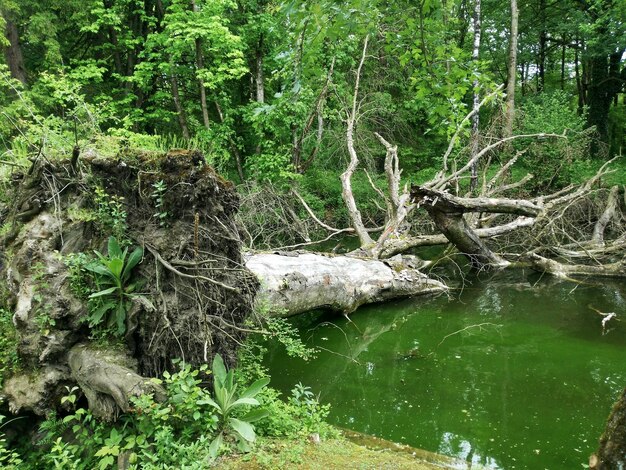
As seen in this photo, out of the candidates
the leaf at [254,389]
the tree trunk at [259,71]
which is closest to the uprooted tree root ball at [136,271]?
the leaf at [254,389]

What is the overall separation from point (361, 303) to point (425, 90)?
5231mm

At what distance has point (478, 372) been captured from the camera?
538 cm

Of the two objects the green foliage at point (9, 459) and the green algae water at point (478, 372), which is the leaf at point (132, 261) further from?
the green algae water at point (478, 372)

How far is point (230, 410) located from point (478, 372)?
3.43 m

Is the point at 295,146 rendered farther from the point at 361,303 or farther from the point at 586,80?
→ the point at 586,80

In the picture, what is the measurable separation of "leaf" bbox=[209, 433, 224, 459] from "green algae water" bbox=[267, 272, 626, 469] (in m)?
1.77

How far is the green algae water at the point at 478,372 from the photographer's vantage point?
4.08 metres

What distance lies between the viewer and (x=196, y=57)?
1227cm

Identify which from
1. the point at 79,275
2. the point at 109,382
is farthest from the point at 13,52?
the point at 109,382

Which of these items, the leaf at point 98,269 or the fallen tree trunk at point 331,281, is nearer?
the leaf at point 98,269

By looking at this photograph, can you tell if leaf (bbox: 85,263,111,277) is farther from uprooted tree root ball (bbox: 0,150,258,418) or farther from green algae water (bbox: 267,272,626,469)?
green algae water (bbox: 267,272,626,469)

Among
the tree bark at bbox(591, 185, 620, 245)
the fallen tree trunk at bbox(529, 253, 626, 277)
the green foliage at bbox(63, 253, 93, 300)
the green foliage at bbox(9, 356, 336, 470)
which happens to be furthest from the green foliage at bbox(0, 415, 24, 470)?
the tree bark at bbox(591, 185, 620, 245)

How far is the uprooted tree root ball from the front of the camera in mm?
3393

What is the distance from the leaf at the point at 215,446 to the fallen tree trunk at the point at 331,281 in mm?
1812
